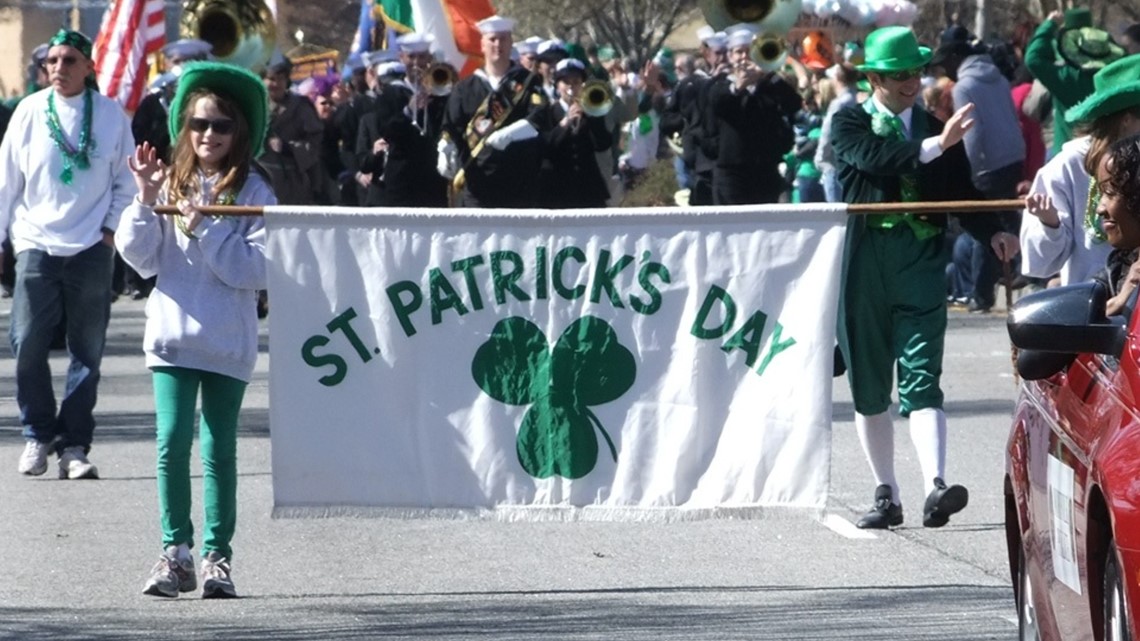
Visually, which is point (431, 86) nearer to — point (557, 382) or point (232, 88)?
point (232, 88)

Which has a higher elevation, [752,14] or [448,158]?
[752,14]

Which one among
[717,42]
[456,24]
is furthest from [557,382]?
[456,24]

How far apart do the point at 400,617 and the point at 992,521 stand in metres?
2.98

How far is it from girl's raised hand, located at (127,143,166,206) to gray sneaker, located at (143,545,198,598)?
3.66 feet

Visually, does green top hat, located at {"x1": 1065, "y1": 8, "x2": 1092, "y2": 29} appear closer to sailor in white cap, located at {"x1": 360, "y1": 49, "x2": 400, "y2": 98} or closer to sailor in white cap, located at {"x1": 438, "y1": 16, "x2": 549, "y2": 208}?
sailor in white cap, located at {"x1": 438, "y1": 16, "x2": 549, "y2": 208}

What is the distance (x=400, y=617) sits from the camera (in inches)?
301

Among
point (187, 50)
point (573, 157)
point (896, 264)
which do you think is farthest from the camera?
point (187, 50)

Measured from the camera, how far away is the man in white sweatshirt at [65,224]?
10836 millimetres

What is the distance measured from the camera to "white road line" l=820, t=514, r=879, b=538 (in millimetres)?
9359

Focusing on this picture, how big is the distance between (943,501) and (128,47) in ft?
52.3

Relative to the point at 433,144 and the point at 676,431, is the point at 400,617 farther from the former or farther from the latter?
the point at 433,144

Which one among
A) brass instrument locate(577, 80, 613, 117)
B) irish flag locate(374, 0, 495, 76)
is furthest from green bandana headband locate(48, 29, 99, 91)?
irish flag locate(374, 0, 495, 76)

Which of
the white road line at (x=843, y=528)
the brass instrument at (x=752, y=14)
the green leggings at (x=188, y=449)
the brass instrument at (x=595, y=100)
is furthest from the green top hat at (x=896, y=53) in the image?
the brass instrument at (x=752, y=14)

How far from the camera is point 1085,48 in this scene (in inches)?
676
